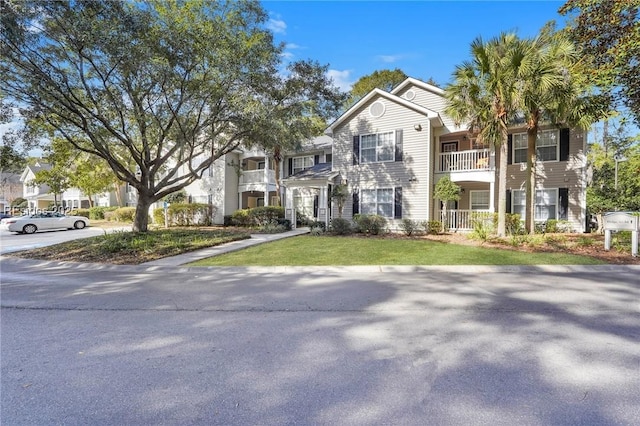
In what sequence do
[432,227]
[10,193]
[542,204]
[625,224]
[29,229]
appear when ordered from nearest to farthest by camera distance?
[625,224] → [432,227] → [542,204] → [29,229] → [10,193]

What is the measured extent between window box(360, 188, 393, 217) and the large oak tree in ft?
17.7

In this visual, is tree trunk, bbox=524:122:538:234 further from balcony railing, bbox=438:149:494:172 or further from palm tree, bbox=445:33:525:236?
balcony railing, bbox=438:149:494:172

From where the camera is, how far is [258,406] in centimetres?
275

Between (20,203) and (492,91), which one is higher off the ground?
(492,91)

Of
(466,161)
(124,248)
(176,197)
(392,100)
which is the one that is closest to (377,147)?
(392,100)

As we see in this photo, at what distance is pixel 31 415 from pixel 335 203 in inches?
657

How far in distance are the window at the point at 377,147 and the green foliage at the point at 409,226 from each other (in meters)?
3.49

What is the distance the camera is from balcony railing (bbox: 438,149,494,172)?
1641 cm

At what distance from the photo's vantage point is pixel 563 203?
1606 centimetres

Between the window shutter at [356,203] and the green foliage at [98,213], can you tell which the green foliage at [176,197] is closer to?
the green foliage at [98,213]

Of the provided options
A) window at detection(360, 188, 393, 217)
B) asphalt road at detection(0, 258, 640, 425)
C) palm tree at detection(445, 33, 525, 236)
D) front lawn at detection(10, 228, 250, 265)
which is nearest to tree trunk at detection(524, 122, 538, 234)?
palm tree at detection(445, 33, 525, 236)

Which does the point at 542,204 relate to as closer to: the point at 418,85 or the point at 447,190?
the point at 447,190

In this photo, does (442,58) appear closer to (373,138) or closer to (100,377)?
(373,138)

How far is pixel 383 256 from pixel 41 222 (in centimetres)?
2426
